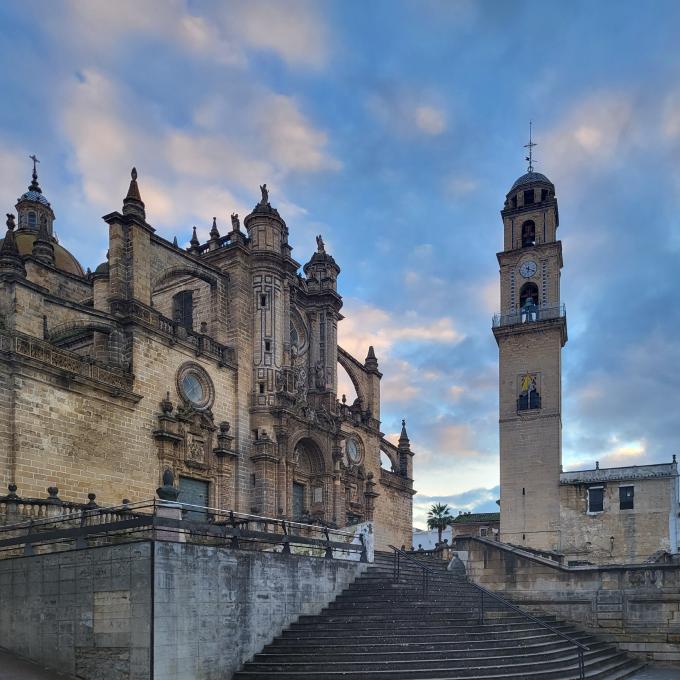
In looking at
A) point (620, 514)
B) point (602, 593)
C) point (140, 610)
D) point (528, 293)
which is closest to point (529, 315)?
point (528, 293)

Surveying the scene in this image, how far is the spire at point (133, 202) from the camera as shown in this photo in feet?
82.1

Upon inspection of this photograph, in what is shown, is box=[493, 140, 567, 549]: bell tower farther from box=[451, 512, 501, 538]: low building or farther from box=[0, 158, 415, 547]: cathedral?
box=[451, 512, 501, 538]: low building

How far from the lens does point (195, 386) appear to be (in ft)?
87.1

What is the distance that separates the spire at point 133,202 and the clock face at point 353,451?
16.8m

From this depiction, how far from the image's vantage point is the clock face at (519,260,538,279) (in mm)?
43688

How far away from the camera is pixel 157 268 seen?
26.7 meters

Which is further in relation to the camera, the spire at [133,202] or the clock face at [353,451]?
the clock face at [353,451]

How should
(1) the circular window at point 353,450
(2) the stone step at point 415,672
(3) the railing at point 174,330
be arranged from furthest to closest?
1. (1) the circular window at point 353,450
2. (3) the railing at point 174,330
3. (2) the stone step at point 415,672

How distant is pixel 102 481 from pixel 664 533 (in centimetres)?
2769

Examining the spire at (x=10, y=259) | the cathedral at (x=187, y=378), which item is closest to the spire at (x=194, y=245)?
the cathedral at (x=187, y=378)

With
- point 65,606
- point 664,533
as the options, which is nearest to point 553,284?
point 664,533

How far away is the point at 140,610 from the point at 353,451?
24.1 metres

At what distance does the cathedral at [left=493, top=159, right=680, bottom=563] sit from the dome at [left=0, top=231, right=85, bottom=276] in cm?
2587

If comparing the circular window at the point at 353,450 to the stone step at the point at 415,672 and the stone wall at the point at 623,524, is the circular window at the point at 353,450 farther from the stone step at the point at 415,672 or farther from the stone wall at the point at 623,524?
the stone step at the point at 415,672
